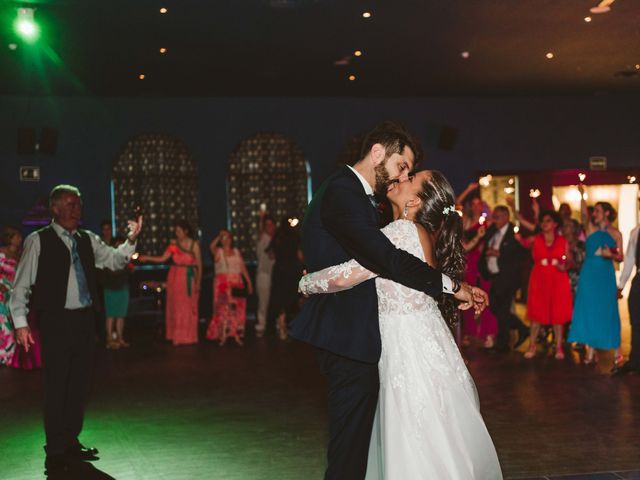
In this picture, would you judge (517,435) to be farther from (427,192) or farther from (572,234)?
(572,234)

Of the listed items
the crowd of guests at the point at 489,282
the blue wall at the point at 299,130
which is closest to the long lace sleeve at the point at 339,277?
the crowd of guests at the point at 489,282

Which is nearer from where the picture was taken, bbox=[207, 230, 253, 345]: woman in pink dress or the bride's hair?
the bride's hair

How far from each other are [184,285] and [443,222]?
24.0ft

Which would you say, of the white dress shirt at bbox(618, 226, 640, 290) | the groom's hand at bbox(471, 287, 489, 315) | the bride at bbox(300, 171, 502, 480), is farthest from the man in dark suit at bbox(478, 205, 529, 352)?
the groom's hand at bbox(471, 287, 489, 315)

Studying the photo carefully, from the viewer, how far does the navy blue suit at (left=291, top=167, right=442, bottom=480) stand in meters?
2.81

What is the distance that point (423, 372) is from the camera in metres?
3.13

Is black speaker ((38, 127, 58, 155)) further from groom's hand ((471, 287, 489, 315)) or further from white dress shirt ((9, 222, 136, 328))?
groom's hand ((471, 287, 489, 315))

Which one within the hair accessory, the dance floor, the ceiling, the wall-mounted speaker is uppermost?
the ceiling

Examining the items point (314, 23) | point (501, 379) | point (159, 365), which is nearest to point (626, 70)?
point (314, 23)

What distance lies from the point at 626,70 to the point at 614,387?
6.15 meters

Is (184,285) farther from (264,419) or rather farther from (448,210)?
(448,210)

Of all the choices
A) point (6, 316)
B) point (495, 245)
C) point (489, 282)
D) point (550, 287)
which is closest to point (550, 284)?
point (550, 287)

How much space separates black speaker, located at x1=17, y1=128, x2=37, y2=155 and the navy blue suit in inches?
389

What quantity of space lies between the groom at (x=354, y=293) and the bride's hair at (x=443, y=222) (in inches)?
8.7
